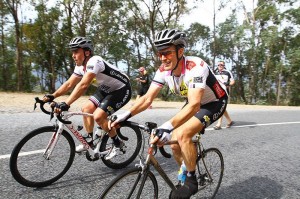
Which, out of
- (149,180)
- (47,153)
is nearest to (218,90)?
(149,180)

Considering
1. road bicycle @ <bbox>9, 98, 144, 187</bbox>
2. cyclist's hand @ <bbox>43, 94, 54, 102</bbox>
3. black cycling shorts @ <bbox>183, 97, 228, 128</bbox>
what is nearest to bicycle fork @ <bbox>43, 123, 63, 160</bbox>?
road bicycle @ <bbox>9, 98, 144, 187</bbox>

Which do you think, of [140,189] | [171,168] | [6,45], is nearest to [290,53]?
[171,168]

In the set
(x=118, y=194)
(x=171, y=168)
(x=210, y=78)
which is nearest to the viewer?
(x=118, y=194)

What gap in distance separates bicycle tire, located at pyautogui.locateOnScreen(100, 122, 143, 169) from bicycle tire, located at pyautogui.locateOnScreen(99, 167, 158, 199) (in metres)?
1.82

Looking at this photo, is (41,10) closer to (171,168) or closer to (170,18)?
(170,18)

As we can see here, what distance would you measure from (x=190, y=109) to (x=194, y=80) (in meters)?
0.37

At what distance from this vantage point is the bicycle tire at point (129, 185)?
245 centimetres

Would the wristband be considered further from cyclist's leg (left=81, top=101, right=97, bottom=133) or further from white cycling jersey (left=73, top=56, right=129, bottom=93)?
cyclist's leg (left=81, top=101, right=97, bottom=133)

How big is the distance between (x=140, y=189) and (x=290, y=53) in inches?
1243

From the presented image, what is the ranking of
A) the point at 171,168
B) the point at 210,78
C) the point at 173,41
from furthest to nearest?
1. the point at 171,168
2. the point at 210,78
3. the point at 173,41

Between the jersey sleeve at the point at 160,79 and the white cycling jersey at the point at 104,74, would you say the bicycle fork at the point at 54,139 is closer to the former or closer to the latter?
the white cycling jersey at the point at 104,74

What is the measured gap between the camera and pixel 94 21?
A: 32688 mm

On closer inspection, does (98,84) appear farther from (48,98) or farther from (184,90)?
(184,90)

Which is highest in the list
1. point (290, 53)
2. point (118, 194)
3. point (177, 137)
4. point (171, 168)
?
point (290, 53)
